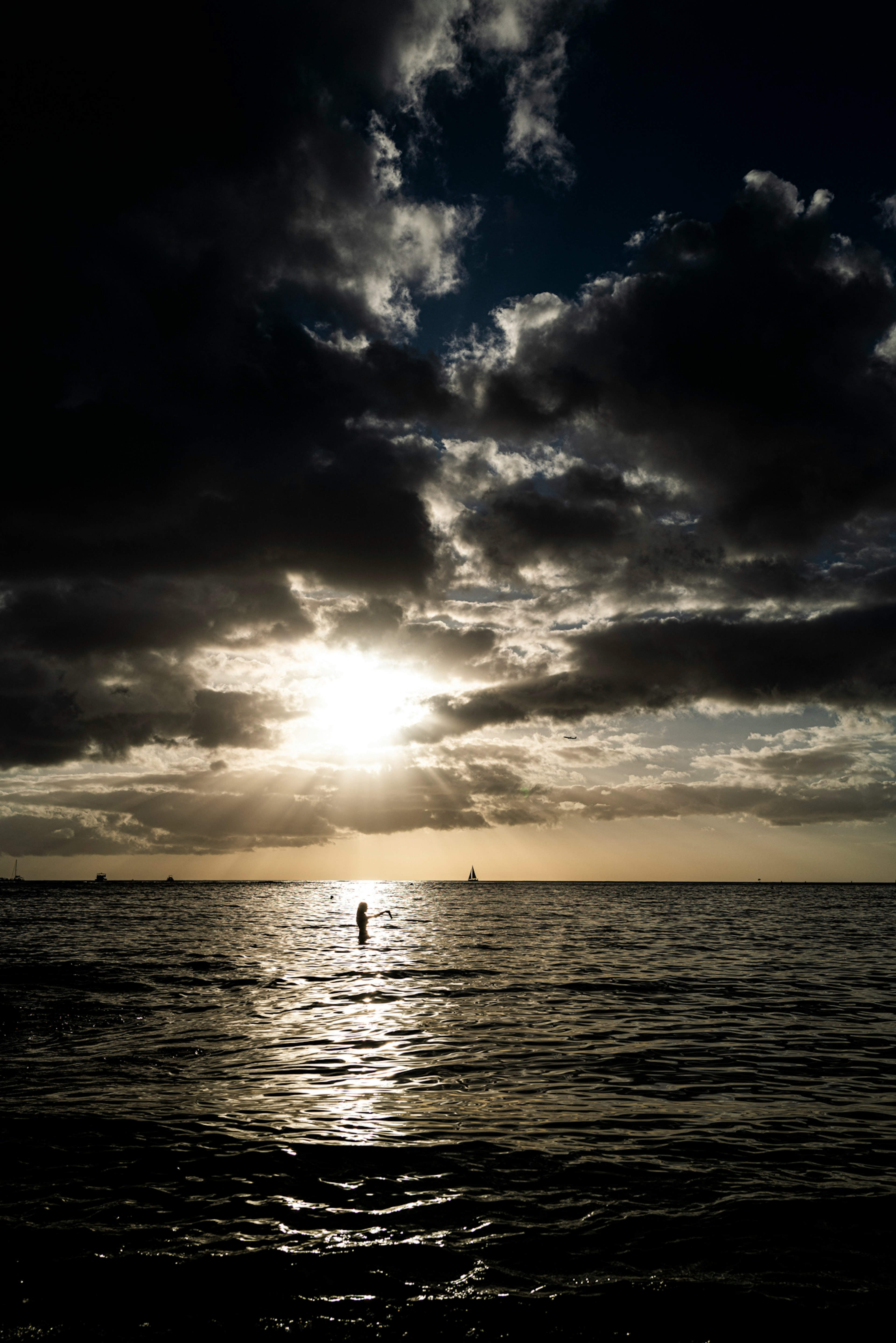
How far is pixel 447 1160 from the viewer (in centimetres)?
1032

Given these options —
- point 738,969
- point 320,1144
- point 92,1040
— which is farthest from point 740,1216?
point 738,969

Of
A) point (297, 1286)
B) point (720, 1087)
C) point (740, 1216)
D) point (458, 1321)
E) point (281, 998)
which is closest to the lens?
point (458, 1321)

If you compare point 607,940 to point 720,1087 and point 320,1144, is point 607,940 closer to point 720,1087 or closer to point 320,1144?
point 720,1087

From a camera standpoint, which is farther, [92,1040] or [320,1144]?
[92,1040]

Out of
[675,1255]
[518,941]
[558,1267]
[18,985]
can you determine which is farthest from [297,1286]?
[518,941]

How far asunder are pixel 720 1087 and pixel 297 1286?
9535 millimetres

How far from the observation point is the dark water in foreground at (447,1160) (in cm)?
680

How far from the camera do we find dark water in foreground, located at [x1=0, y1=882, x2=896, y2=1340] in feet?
22.3

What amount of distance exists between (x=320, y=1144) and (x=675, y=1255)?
5274mm

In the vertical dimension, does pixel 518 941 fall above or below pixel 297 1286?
below

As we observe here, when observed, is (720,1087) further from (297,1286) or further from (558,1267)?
(297,1286)

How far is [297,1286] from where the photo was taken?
7000 mm

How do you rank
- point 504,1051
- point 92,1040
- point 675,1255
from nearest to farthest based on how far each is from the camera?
1. point 675,1255
2. point 504,1051
3. point 92,1040

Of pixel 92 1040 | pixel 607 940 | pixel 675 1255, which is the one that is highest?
pixel 675 1255
